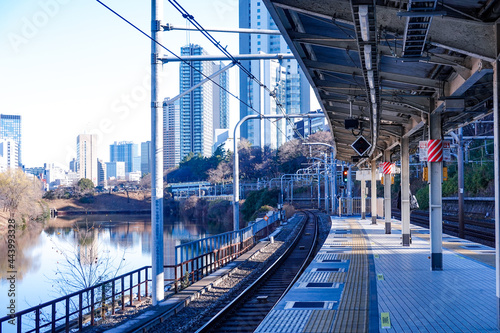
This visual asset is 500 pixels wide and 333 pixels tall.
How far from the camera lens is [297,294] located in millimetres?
10492

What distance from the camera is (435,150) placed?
40.5 ft

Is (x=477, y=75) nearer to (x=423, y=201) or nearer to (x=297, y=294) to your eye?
(x=297, y=294)

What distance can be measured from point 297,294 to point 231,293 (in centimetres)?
345

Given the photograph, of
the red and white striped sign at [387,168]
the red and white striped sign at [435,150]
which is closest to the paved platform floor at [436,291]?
the red and white striped sign at [435,150]

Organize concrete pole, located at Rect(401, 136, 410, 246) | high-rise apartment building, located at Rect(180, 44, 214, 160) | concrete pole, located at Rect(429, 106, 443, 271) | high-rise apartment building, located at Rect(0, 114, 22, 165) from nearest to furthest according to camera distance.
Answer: concrete pole, located at Rect(429, 106, 443, 271), concrete pole, located at Rect(401, 136, 410, 246), high-rise apartment building, located at Rect(180, 44, 214, 160), high-rise apartment building, located at Rect(0, 114, 22, 165)

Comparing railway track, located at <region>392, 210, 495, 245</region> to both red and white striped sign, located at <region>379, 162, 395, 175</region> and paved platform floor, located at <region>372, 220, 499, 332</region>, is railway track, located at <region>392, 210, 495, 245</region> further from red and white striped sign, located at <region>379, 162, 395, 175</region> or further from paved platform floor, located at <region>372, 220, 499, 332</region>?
paved platform floor, located at <region>372, 220, 499, 332</region>

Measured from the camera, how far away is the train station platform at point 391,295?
781 cm

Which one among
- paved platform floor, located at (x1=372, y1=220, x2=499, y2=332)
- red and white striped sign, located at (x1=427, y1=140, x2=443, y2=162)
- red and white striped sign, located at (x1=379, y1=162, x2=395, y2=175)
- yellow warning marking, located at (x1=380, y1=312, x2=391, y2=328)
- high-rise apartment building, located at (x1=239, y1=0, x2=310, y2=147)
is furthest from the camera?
high-rise apartment building, located at (x1=239, y1=0, x2=310, y2=147)

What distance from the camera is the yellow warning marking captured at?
7.65 meters

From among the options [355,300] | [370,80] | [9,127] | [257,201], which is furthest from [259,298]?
[9,127]

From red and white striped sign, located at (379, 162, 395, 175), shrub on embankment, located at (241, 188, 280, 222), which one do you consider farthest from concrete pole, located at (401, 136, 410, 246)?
shrub on embankment, located at (241, 188, 280, 222)

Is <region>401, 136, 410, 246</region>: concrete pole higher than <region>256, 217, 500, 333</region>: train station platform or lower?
higher

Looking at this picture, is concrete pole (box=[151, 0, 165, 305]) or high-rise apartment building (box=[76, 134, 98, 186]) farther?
high-rise apartment building (box=[76, 134, 98, 186])

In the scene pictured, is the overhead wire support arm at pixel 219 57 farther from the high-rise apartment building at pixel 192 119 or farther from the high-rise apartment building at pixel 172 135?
the high-rise apartment building at pixel 172 135
